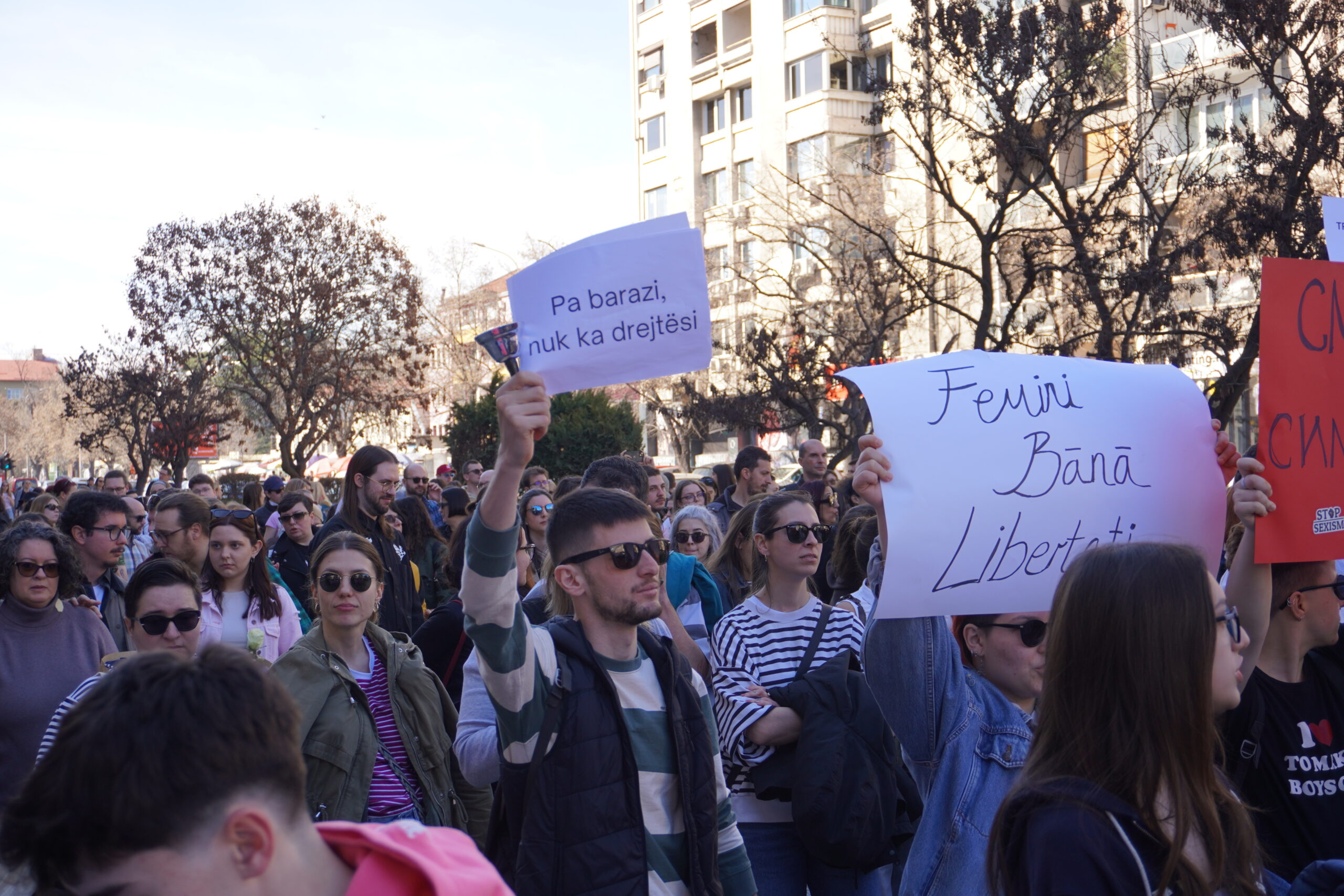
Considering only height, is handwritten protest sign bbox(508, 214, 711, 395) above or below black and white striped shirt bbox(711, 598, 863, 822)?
above

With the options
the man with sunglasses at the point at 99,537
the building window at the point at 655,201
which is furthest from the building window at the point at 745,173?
the man with sunglasses at the point at 99,537

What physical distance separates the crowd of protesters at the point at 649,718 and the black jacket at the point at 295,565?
4.04 feet

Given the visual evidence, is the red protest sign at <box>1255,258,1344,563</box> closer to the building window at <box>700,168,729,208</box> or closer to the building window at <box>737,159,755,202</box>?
the building window at <box>737,159,755,202</box>

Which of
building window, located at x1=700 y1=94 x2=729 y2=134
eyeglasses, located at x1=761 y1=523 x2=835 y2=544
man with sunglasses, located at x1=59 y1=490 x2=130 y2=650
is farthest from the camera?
building window, located at x1=700 y1=94 x2=729 y2=134

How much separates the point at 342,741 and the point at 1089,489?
8.49 ft

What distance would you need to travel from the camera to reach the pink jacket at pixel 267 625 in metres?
5.78

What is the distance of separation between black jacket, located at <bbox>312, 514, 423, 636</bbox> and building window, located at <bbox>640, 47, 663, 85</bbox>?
4281 centimetres

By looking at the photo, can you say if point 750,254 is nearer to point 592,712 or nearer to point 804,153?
point 804,153

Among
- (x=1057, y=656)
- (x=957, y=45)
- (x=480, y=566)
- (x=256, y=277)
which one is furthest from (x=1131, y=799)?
(x=256, y=277)

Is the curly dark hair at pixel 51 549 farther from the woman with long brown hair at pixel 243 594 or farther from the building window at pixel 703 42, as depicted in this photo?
the building window at pixel 703 42

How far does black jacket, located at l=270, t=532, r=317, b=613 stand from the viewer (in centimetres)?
779

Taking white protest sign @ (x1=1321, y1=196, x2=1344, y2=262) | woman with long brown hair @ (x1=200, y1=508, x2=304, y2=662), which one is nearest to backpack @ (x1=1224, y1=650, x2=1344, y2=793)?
white protest sign @ (x1=1321, y1=196, x2=1344, y2=262)

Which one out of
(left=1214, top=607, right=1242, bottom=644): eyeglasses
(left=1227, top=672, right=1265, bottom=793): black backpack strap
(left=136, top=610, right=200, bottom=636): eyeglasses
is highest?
(left=1214, top=607, right=1242, bottom=644): eyeglasses

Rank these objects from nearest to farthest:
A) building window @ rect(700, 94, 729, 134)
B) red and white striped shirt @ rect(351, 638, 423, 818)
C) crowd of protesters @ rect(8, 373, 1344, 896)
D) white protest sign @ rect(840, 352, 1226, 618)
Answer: crowd of protesters @ rect(8, 373, 1344, 896)
white protest sign @ rect(840, 352, 1226, 618)
red and white striped shirt @ rect(351, 638, 423, 818)
building window @ rect(700, 94, 729, 134)
